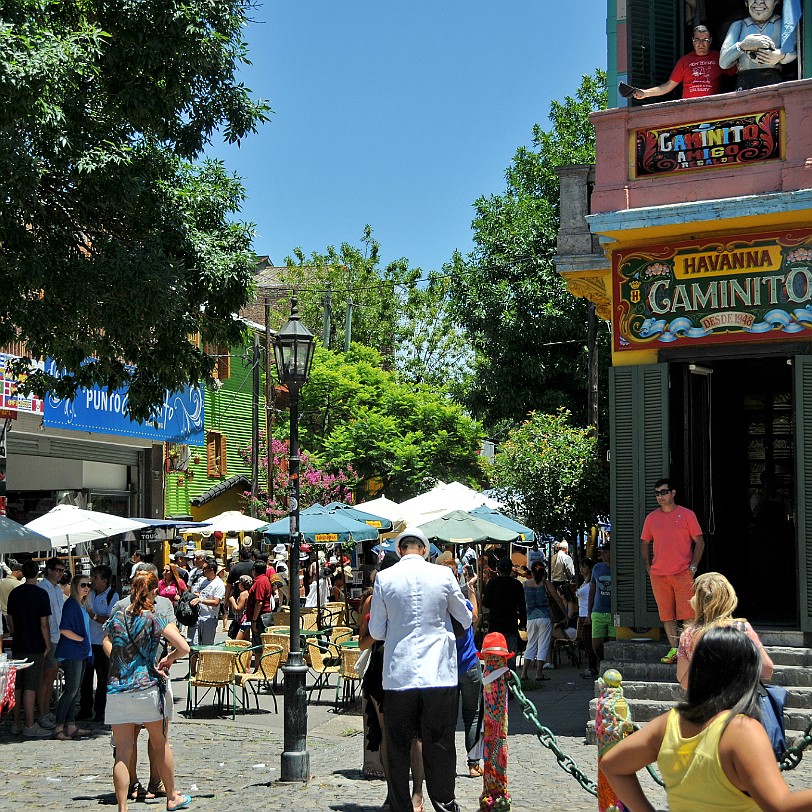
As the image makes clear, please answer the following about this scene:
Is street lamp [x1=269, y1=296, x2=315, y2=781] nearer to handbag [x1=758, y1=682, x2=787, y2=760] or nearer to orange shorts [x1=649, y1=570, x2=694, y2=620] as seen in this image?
orange shorts [x1=649, y1=570, x2=694, y2=620]

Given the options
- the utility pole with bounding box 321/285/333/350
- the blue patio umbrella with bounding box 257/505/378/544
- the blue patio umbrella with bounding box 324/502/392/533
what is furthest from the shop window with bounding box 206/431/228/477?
the blue patio umbrella with bounding box 257/505/378/544

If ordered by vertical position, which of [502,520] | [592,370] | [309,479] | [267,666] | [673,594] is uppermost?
[592,370]

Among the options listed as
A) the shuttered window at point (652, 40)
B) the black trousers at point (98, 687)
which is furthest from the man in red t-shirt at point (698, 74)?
the black trousers at point (98, 687)

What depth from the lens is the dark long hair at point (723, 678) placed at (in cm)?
366

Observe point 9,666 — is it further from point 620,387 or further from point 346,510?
point 346,510

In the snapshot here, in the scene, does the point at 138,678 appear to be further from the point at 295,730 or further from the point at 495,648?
the point at 495,648

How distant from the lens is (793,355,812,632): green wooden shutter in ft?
37.5

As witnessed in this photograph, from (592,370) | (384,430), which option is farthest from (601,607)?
(384,430)

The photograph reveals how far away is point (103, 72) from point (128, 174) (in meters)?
1.25

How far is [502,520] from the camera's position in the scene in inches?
819

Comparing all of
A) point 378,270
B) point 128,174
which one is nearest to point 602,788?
point 128,174

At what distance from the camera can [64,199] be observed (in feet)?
43.0

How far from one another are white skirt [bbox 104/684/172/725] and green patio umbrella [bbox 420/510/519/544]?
10.5 m

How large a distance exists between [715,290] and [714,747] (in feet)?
29.7
